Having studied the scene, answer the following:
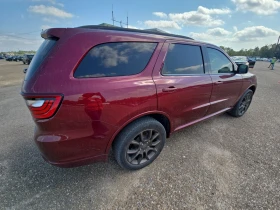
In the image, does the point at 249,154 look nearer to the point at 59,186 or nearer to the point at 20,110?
the point at 59,186

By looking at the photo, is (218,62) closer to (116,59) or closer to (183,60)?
(183,60)

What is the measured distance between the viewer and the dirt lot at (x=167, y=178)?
70.7 inches

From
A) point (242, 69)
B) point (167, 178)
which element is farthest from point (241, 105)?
point (167, 178)

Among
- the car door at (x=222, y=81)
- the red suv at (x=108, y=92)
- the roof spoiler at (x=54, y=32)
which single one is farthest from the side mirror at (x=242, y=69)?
the roof spoiler at (x=54, y=32)

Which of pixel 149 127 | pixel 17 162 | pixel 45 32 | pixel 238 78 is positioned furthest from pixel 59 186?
pixel 238 78

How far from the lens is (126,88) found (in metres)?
1.75

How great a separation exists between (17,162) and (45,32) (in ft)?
6.49

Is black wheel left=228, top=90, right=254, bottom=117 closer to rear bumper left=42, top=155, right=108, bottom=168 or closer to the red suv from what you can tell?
the red suv

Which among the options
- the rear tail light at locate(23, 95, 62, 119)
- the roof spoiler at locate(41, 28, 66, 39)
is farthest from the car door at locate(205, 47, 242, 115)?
the rear tail light at locate(23, 95, 62, 119)

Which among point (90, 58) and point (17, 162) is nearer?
point (90, 58)

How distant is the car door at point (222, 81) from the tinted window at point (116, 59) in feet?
4.72

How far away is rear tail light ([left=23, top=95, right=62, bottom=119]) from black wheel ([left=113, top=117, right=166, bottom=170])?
2.71 ft

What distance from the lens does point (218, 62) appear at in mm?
3074

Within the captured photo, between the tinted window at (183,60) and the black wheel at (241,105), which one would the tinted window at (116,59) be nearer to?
the tinted window at (183,60)
